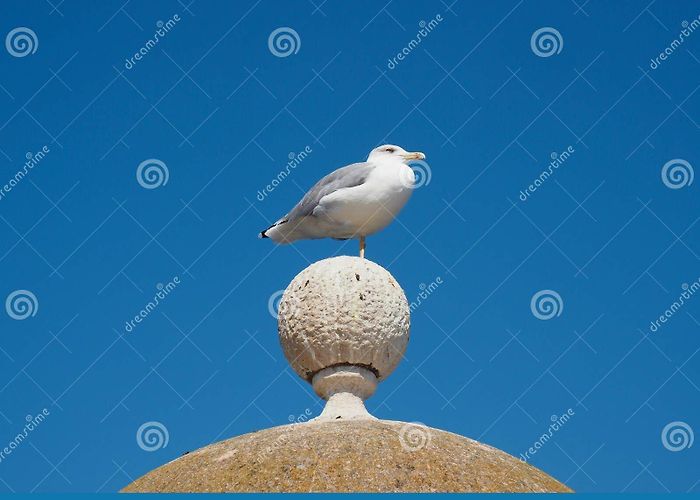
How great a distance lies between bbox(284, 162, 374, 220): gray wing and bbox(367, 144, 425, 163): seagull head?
0.33 metres

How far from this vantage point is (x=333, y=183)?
17.7m

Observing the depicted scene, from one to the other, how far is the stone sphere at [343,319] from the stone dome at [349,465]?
137cm

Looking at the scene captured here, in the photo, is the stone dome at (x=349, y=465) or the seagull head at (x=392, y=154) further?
the seagull head at (x=392, y=154)

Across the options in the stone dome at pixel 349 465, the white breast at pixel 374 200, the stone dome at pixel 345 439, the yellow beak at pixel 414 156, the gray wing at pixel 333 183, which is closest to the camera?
the stone dome at pixel 349 465

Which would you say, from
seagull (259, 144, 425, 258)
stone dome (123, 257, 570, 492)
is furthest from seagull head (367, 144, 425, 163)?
stone dome (123, 257, 570, 492)

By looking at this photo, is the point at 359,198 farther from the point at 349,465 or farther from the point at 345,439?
the point at 349,465

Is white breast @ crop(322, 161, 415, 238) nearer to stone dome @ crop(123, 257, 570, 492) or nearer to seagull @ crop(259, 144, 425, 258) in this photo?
seagull @ crop(259, 144, 425, 258)

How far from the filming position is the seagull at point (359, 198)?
17.5 metres

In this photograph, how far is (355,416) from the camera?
16500 millimetres

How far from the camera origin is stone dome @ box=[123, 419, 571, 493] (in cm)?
1384

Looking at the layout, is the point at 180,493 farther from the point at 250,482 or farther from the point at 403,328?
the point at 403,328

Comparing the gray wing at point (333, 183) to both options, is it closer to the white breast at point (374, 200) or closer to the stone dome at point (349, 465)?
the white breast at point (374, 200)

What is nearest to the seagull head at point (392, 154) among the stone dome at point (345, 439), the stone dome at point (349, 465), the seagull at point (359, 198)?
the seagull at point (359, 198)

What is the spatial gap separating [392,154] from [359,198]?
46.2 inches
